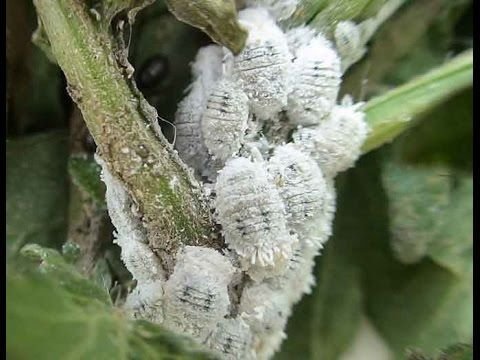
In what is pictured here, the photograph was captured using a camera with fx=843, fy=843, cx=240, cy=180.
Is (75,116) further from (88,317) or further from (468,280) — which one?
(468,280)

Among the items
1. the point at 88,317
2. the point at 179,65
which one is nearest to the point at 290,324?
the point at 179,65

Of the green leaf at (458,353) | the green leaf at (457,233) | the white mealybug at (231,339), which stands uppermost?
the green leaf at (457,233)

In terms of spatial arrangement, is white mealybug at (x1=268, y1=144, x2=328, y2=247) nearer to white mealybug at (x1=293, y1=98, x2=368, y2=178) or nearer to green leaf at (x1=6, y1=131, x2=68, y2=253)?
white mealybug at (x1=293, y1=98, x2=368, y2=178)

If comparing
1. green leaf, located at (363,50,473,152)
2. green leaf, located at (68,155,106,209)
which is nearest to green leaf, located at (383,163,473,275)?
green leaf, located at (363,50,473,152)

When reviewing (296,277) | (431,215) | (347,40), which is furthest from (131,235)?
(431,215)

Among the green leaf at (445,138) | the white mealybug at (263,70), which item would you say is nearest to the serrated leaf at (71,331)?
the white mealybug at (263,70)

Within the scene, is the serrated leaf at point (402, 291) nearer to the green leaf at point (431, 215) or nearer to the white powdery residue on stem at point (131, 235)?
the green leaf at point (431, 215)

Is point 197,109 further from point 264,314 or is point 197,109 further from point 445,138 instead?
point 445,138
